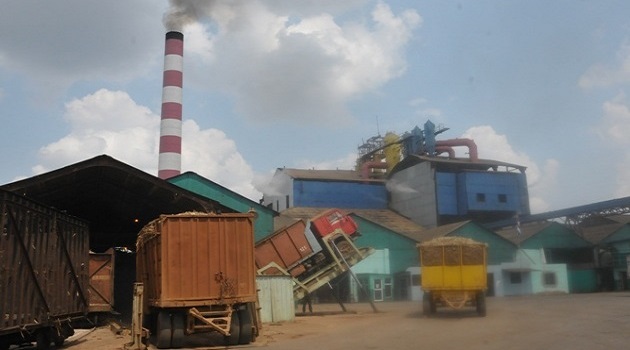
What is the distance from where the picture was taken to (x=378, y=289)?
39000mm

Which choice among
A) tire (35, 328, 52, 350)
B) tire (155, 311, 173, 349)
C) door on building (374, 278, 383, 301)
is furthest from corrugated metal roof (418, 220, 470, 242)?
tire (35, 328, 52, 350)

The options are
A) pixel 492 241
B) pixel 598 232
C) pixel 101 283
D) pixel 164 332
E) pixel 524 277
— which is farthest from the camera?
pixel 598 232

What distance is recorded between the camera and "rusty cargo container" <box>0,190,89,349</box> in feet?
33.8

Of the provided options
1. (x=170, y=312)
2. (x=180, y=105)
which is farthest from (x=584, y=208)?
(x=170, y=312)

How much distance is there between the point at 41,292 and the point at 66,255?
7.26 ft

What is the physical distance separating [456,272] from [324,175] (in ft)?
147

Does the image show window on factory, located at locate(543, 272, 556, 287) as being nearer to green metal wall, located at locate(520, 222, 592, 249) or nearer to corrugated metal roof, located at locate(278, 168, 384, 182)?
green metal wall, located at locate(520, 222, 592, 249)

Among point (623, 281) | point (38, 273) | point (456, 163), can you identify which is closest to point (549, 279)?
point (623, 281)

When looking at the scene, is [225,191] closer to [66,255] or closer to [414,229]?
[66,255]

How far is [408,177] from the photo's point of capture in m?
58.0

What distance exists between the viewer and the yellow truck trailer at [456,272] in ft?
60.3

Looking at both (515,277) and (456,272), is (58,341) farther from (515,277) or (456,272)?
(515,277)

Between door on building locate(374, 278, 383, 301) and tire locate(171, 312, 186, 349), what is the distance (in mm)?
26841

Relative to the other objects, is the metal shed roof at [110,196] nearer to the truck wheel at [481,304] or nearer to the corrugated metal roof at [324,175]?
the truck wheel at [481,304]
